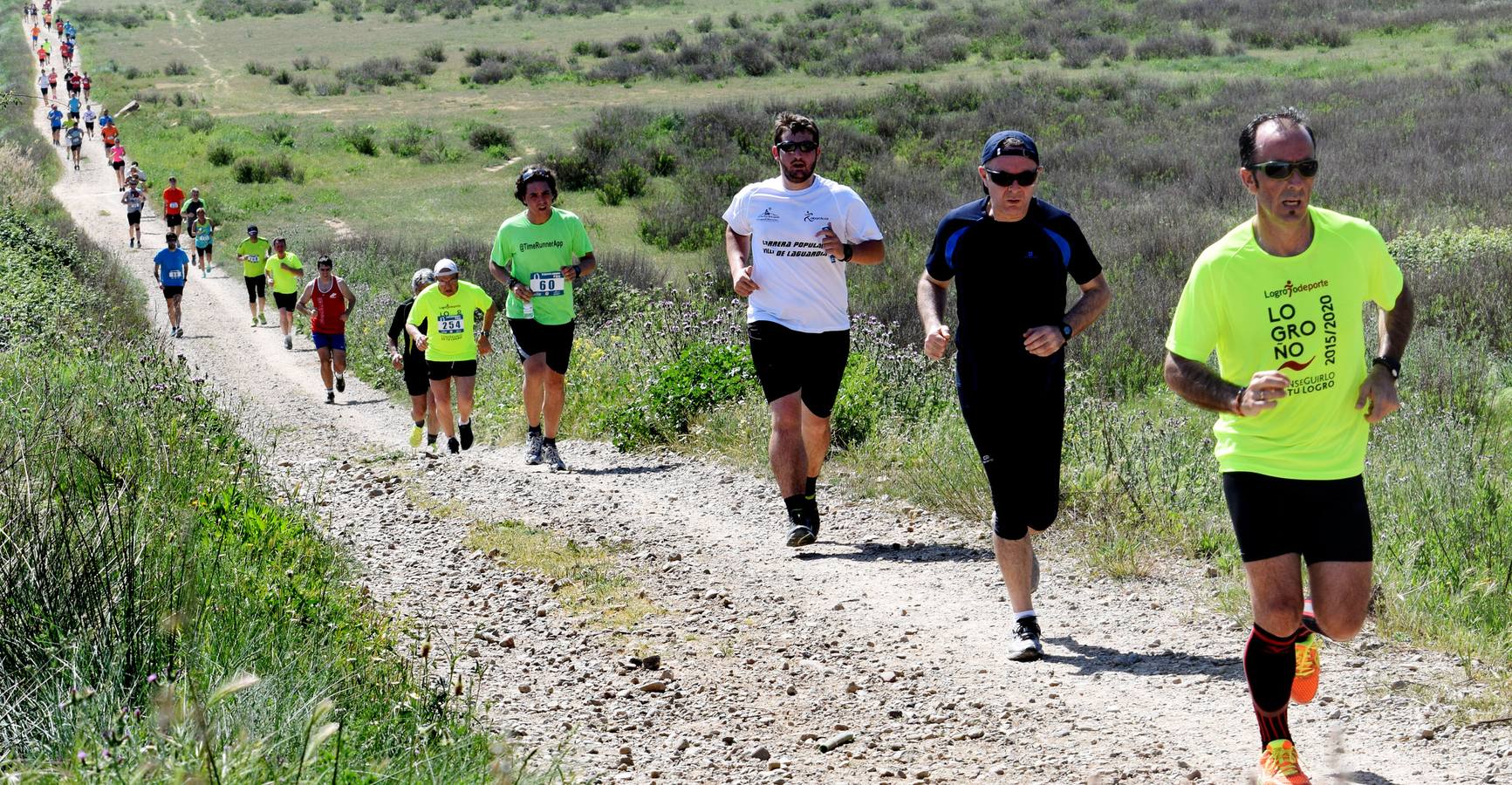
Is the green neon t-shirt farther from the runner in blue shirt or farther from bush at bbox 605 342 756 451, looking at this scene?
the runner in blue shirt

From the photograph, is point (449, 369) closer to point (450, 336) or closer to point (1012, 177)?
point (450, 336)

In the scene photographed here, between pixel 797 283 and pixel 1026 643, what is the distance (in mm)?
2455

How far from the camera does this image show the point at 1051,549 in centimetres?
702

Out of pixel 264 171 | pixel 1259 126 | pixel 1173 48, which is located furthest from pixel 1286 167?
pixel 1173 48

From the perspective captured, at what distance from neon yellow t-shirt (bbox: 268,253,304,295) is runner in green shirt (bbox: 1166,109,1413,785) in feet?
60.5

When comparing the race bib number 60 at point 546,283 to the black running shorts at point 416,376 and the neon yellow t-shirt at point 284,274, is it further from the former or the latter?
the neon yellow t-shirt at point 284,274

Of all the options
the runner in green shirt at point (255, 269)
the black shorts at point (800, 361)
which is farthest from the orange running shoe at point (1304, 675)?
the runner in green shirt at point (255, 269)

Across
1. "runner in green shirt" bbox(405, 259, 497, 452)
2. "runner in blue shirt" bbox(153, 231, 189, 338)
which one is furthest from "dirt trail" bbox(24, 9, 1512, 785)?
"runner in blue shirt" bbox(153, 231, 189, 338)

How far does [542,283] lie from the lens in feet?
33.2

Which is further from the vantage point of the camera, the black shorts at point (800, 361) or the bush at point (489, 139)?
the bush at point (489, 139)

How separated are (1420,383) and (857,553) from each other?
206 inches

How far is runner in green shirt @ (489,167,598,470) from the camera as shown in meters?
10.1

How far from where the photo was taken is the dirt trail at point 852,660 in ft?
15.0

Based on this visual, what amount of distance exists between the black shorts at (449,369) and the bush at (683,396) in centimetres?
170
